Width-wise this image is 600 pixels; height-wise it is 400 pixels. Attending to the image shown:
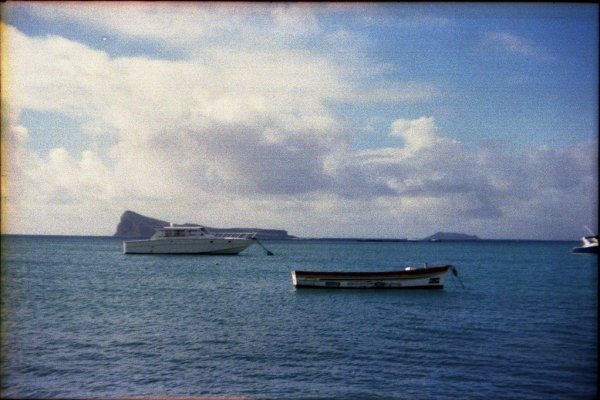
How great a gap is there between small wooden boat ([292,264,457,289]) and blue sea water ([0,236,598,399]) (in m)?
0.76

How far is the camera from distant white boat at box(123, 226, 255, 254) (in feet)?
243

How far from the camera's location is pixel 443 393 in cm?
1406

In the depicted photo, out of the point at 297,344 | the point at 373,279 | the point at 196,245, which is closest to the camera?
the point at 297,344

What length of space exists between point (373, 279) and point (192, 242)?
135ft

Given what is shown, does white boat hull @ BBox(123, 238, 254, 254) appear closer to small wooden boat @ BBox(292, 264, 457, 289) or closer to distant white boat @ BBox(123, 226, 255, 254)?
distant white boat @ BBox(123, 226, 255, 254)

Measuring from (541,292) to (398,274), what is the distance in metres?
13.6

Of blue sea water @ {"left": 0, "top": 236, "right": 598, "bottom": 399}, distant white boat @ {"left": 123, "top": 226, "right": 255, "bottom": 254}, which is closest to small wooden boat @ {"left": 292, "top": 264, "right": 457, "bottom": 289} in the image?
blue sea water @ {"left": 0, "top": 236, "right": 598, "bottom": 399}

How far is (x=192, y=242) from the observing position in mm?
73875

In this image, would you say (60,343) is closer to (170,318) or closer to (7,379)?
(7,379)

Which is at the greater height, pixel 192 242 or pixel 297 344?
pixel 192 242

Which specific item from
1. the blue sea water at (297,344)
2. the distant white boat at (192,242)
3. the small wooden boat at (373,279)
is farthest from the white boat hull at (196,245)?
the small wooden boat at (373,279)

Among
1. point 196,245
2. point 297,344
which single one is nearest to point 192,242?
point 196,245

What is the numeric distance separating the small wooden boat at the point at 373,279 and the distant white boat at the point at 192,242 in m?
37.8

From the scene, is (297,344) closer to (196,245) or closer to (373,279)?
(373,279)
